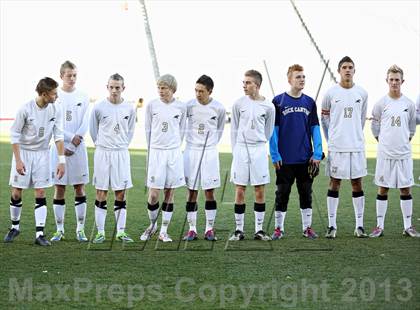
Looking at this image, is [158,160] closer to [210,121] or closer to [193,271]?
[210,121]

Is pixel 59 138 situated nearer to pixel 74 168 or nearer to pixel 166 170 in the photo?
pixel 74 168

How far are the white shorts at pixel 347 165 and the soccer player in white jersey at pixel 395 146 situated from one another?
293 millimetres

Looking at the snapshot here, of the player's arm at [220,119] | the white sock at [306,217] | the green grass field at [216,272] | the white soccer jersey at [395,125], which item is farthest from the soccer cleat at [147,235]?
the white soccer jersey at [395,125]

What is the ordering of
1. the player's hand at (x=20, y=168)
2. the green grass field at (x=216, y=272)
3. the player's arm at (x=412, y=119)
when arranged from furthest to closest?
the player's arm at (x=412, y=119) < the player's hand at (x=20, y=168) < the green grass field at (x=216, y=272)

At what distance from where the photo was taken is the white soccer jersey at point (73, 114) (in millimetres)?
9062

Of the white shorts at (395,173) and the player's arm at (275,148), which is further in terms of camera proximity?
the white shorts at (395,173)

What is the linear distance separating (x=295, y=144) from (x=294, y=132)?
126mm

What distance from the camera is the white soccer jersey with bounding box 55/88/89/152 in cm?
906

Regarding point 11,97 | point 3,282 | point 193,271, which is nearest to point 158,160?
point 193,271

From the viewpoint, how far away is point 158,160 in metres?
8.86

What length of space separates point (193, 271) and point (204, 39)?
102ft

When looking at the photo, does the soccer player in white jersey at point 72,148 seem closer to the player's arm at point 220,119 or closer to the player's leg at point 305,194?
the player's arm at point 220,119

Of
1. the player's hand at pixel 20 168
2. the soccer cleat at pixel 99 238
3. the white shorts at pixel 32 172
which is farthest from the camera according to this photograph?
the soccer cleat at pixel 99 238

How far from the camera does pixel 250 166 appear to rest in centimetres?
893
